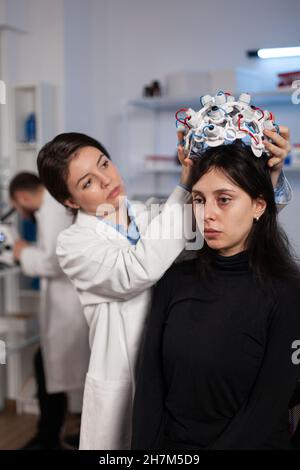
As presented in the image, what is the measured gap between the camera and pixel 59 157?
107cm

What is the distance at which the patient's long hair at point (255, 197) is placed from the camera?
3.01ft

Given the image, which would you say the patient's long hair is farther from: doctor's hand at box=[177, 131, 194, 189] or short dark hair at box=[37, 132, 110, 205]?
short dark hair at box=[37, 132, 110, 205]

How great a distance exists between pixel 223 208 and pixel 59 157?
385 mm

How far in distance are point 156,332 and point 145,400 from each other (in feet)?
0.47

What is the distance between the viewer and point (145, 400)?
1.01 metres

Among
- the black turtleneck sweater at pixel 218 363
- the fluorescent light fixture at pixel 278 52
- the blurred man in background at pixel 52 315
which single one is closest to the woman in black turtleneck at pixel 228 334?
the black turtleneck sweater at pixel 218 363

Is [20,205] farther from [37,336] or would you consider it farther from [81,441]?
[81,441]

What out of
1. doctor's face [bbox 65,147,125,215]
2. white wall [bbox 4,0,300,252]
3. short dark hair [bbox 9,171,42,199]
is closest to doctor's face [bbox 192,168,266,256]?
white wall [bbox 4,0,300,252]

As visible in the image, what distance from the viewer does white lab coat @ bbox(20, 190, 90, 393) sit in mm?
2086

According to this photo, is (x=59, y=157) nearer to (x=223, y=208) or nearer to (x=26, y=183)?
(x=223, y=208)

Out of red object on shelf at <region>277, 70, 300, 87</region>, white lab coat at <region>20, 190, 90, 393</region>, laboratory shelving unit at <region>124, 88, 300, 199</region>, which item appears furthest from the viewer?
white lab coat at <region>20, 190, 90, 393</region>

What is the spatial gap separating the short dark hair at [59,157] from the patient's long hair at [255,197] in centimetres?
28

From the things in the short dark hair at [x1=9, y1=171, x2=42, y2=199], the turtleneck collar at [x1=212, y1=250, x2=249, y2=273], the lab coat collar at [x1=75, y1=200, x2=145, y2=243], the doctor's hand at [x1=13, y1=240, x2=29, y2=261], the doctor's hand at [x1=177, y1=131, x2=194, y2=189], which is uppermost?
the doctor's hand at [x1=177, y1=131, x2=194, y2=189]

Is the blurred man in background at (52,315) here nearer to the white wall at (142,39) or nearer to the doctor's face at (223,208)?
the white wall at (142,39)
